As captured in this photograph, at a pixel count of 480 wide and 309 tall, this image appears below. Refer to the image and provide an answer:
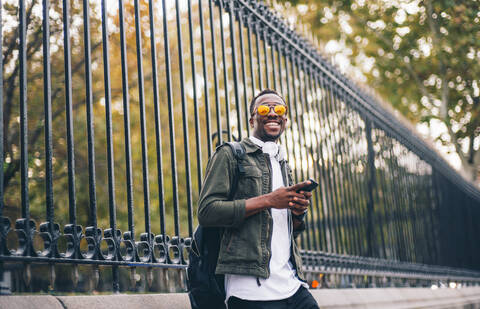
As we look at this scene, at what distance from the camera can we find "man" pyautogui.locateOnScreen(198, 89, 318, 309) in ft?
9.61

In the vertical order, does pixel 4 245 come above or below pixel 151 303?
above

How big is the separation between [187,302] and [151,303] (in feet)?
1.29

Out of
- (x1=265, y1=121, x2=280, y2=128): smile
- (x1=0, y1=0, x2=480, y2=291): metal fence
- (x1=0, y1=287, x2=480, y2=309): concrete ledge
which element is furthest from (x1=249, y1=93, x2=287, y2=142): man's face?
(x1=0, y1=287, x2=480, y2=309): concrete ledge

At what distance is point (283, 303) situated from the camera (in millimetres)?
3000

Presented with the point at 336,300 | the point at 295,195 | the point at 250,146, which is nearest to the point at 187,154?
the point at 250,146

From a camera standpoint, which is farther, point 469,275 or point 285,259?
point 469,275

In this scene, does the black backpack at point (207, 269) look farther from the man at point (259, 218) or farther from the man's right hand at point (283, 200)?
the man's right hand at point (283, 200)

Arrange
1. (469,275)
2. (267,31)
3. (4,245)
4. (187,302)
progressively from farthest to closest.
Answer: (469,275) < (267,31) < (187,302) < (4,245)

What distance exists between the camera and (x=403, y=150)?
10.1 metres

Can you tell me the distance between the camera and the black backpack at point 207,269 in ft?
9.83

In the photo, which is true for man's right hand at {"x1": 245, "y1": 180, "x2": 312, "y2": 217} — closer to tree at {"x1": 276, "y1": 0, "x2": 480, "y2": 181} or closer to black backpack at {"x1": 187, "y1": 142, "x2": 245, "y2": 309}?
black backpack at {"x1": 187, "y1": 142, "x2": 245, "y2": 309}

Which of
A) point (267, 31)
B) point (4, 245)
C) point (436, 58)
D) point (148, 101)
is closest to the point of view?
point (4, 245)

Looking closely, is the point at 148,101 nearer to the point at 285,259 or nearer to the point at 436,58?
the point at 436,58

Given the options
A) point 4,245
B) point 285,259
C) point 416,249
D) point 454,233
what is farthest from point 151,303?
point 454,233
